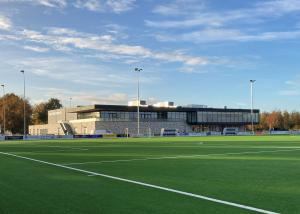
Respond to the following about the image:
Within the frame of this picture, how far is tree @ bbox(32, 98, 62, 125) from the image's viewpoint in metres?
169

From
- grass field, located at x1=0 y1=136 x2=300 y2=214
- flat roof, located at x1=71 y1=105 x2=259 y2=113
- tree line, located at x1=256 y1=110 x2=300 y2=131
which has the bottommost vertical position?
grass field, located at x1=0 y1=136 x2=300 y2=214

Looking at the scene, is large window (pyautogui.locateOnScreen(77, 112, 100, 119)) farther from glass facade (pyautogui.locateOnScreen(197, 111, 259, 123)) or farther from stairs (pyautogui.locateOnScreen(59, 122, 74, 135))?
glass facade (pyautogui.locateOnScreen(197, 111, 259, 123))

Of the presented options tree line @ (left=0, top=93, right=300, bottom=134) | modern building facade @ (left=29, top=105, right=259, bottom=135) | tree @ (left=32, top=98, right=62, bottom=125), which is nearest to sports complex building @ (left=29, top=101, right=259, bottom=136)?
modern building facade @ (left=29, top=105, right=259, bottom=135)

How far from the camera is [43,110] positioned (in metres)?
172

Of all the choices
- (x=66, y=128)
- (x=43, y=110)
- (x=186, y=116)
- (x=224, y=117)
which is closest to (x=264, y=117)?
(x=224, y=117)

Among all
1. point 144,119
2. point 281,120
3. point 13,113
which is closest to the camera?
point 144,119

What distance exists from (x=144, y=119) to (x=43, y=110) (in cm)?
6089

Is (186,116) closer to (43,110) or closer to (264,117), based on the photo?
(264,117)

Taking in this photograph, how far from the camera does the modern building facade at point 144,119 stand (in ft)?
393

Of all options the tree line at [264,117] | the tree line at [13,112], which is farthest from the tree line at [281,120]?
the tree line at [13,112]

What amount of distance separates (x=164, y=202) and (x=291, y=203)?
250cm

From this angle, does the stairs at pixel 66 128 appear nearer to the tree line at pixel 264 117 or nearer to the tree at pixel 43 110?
the tree line at pixel 264 117

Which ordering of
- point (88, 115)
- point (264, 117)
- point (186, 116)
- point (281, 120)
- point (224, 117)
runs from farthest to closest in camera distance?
point (264, 117) < point (281, 120) < point (224, 117) < point (186, 116) < point (88, 115)

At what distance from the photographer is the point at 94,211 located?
8328 mm
